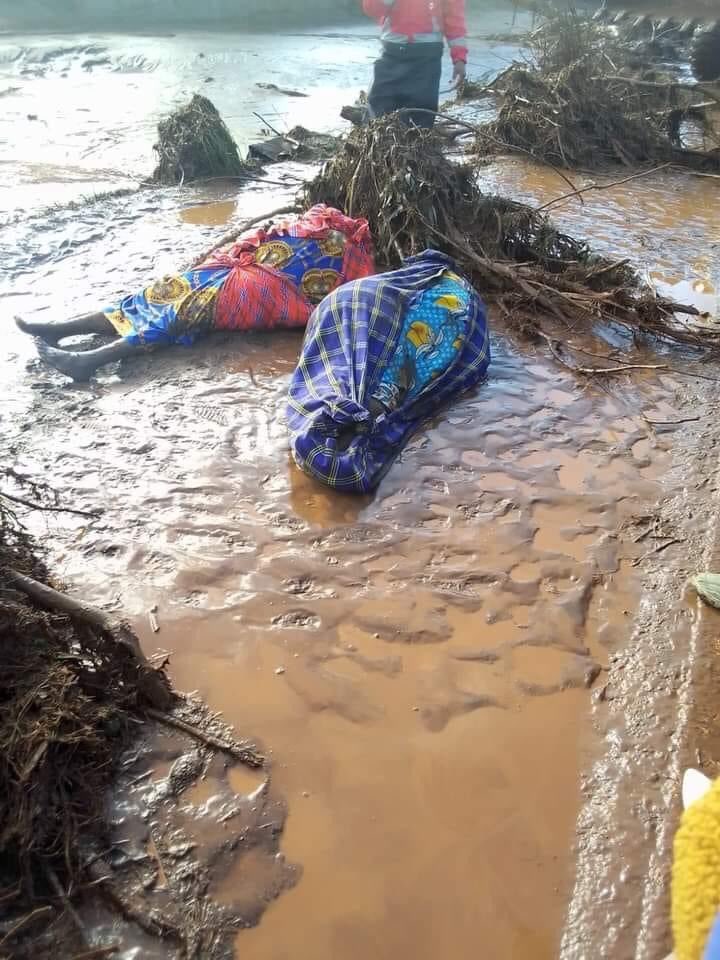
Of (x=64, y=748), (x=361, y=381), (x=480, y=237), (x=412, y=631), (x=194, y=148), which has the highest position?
(x=194, y=148)

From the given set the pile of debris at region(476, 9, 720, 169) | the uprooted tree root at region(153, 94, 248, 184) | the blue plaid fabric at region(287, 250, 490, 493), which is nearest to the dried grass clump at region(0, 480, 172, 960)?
the blue plaid fabric at region(287, 250, 490, 493)

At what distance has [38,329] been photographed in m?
3.74

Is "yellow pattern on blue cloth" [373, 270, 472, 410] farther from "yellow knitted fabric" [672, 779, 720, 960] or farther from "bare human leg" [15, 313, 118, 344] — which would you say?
"yellow knitted fabric" [672, 779, 720, 960]

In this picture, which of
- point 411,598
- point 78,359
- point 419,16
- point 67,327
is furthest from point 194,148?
point 411,598

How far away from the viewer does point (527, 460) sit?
313 centimetres

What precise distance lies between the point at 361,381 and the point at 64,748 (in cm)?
189

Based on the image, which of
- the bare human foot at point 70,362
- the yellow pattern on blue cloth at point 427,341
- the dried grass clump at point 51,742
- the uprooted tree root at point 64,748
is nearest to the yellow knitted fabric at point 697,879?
the uprooted tree root at point 64,748

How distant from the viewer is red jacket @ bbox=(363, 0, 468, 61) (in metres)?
5.68

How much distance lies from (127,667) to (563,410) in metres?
2.42

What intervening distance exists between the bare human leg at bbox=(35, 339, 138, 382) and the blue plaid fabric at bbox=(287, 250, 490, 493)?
3.38 ft

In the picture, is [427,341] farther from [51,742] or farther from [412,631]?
[51,742]

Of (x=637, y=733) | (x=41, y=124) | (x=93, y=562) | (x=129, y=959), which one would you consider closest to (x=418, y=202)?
(x=93, y=562)

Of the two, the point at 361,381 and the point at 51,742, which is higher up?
the point at 361,381

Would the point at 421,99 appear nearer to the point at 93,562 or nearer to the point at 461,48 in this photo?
the point at 461,48
